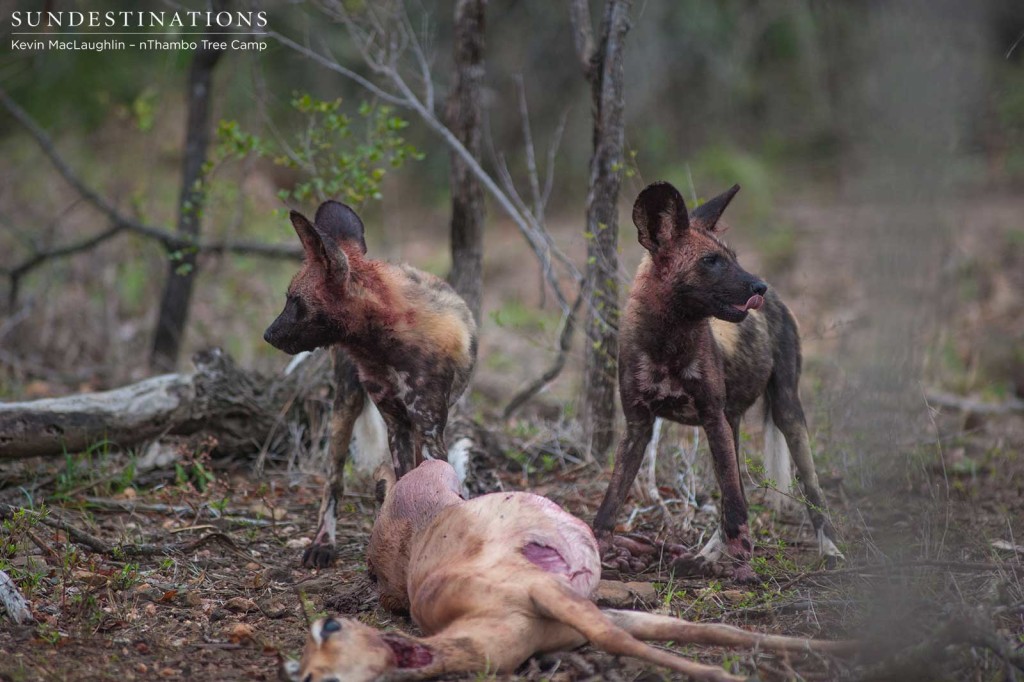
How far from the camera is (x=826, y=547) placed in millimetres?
4934

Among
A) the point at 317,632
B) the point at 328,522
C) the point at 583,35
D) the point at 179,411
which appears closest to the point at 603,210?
the point at 583,35

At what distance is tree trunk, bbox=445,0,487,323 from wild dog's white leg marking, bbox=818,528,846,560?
2821 millimetres

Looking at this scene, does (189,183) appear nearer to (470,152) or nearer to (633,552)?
(470,152)

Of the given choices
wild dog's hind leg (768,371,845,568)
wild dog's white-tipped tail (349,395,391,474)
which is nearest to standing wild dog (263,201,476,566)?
wild dog's white-tipped tail (349,395,391,474)

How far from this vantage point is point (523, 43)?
46.1ft

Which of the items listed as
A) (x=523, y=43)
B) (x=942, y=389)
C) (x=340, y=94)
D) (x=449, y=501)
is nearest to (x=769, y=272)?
(x=942, y=389)

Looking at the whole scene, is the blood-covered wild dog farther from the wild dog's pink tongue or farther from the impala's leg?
the wild dog's pink tongue

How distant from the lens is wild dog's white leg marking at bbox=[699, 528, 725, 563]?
15.9ft

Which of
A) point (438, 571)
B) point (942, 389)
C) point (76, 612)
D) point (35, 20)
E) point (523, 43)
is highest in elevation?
point (523, 43)

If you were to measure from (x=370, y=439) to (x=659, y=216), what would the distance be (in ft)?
7.11

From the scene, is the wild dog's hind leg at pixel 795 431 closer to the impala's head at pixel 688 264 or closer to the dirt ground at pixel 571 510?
the dirt ground at pixel 571 510

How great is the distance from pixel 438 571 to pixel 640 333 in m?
1.68

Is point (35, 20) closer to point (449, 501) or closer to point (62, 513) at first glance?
point (62, 513)

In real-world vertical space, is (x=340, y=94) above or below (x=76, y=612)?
above
